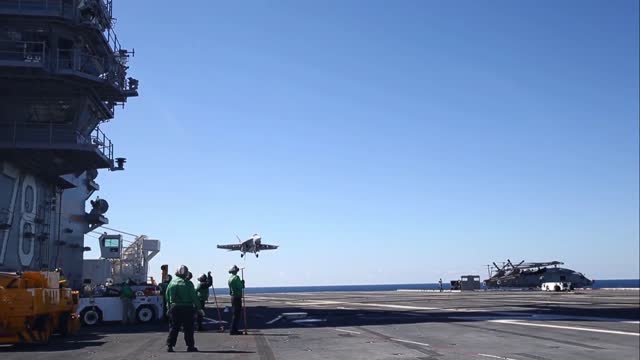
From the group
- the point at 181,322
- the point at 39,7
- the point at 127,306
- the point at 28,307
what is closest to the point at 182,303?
the point at 181,322

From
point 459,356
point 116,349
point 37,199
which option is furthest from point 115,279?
point 459,356

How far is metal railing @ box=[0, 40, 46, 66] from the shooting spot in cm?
3044

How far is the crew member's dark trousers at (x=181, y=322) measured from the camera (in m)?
15.0

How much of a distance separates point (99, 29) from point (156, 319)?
17.2 m

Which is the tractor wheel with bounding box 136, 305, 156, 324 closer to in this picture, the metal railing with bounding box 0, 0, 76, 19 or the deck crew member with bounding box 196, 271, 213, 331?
the deck crew member with bounding box 196, 271, 213, 331

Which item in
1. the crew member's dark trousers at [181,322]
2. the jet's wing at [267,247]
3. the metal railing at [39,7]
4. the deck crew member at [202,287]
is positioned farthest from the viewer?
the jet's wing at [267,247]

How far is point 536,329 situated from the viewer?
20.1 meters

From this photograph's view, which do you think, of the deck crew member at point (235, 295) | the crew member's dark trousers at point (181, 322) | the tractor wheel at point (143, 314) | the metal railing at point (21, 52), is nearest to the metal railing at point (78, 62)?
the metal railing at point (21, 52)

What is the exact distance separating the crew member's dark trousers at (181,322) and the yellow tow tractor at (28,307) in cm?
505

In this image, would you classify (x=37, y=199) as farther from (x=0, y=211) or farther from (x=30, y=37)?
(x=30, y=37)

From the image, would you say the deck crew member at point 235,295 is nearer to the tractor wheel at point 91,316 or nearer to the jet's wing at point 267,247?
the tractor wheel at point 91,316

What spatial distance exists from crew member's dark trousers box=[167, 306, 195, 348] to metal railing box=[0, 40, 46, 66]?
790 inches

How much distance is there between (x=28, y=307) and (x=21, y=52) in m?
18.2

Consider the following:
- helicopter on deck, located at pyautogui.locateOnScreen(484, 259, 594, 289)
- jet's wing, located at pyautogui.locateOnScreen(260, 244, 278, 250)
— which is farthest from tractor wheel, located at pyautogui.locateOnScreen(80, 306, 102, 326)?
helicopter on deck, located at pyautogui.locateOnScreen(484, 259, 594, 289)
